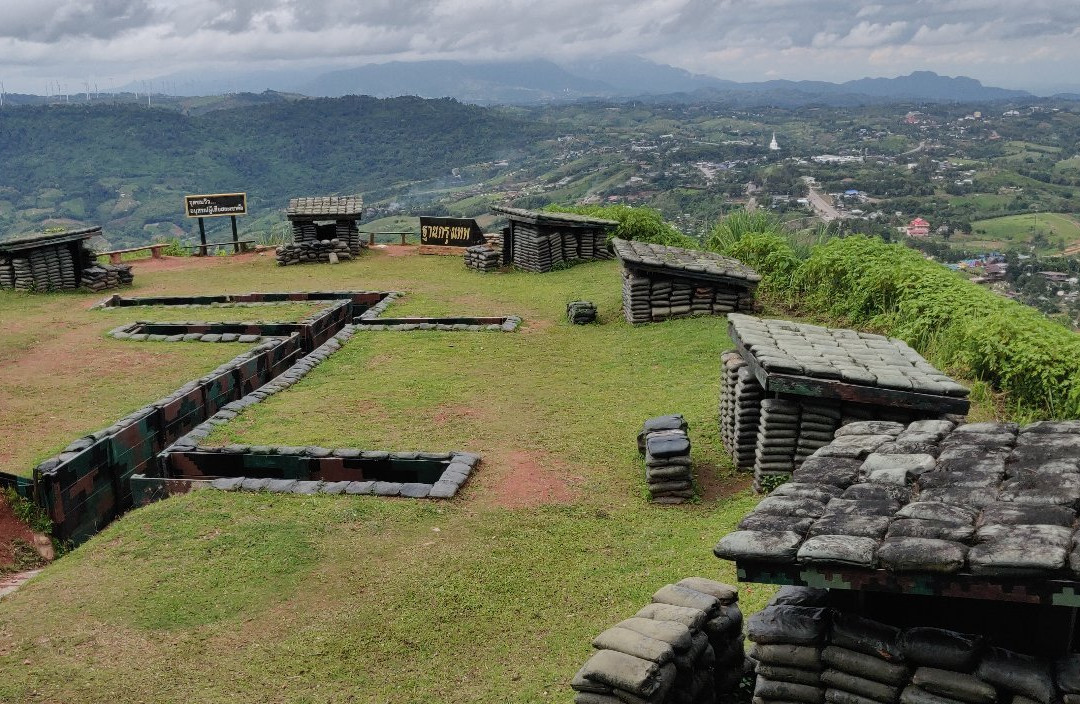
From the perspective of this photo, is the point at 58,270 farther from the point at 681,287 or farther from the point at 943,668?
the point at 943,668

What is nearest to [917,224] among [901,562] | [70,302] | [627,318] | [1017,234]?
[1017,234]

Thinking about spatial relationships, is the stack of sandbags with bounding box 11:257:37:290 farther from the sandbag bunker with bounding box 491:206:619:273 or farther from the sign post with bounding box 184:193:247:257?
the sandbag bunker with bounding box 491:206:619:273

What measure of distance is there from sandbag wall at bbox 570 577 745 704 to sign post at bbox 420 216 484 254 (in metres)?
26.5

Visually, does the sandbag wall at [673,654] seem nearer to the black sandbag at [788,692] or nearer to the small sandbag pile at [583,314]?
the black sandbag at [788,692]

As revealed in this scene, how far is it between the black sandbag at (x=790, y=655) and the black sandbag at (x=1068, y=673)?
121cm

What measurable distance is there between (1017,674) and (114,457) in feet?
36.9

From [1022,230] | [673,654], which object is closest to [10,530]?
[673,654]

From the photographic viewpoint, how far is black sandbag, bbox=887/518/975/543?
4.67 metres

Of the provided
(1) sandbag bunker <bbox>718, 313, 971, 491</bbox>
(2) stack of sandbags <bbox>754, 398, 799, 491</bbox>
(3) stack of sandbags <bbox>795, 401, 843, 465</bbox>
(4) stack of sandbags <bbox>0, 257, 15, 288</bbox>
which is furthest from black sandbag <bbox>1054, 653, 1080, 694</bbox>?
(4) stack of sandbags <bbox>0, 257, 15, 288</bbox>

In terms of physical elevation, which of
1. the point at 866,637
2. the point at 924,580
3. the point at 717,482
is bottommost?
the point at 717,482

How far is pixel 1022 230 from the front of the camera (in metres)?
53.5

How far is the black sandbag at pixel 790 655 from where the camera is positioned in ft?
16.9

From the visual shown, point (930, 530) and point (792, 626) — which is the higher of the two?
point (930, 530)

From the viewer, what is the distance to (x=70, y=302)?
80.9 ft
